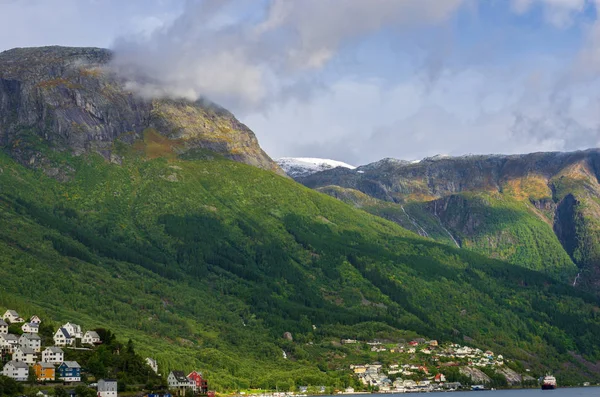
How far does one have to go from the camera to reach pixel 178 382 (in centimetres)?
19388

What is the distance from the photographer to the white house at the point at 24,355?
562 ft

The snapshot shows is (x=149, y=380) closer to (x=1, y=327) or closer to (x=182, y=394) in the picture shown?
(x=182, y=394)

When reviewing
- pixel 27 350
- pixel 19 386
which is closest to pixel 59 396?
pixel 19 386

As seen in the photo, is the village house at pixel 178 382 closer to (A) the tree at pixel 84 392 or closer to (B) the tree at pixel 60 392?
(A) the tree at pixel 84 392

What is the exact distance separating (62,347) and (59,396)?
90.3 ft

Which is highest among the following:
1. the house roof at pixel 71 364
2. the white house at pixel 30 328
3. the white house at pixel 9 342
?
the white house at pixel 30 328

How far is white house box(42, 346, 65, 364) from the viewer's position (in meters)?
174

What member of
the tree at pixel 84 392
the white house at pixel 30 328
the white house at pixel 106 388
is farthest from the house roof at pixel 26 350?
the white house at pixel 30 328

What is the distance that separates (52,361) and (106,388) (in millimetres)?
14826

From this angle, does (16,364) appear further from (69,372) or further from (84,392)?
(84,392)

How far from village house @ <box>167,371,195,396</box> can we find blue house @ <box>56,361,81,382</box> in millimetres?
23783

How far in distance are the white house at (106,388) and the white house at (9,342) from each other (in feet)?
67.5

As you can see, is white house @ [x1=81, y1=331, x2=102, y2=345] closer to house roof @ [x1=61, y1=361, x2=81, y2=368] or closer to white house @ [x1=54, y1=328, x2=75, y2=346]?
white house @ [x1=54, y1=328, x2=75, y2=346]

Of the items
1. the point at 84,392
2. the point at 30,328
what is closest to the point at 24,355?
the point at 84,392
